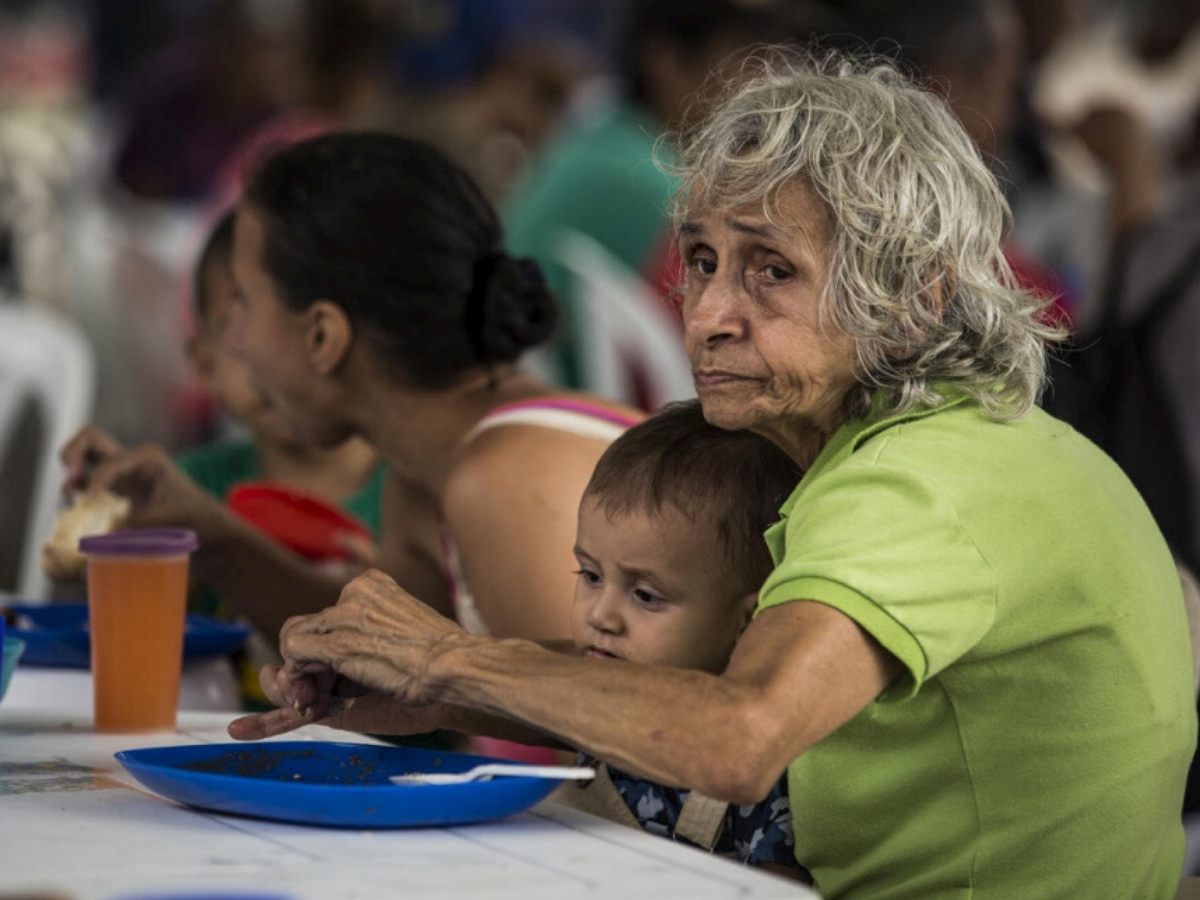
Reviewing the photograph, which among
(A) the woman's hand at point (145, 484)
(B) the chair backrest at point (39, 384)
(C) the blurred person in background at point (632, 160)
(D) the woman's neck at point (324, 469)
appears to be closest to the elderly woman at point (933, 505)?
(A) the woman's hand at point (145, 484)

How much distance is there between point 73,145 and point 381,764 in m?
7.00

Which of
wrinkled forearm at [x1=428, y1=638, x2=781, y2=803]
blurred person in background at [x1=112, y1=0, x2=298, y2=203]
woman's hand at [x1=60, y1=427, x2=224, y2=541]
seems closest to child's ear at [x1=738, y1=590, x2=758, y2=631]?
wrinkled forearm at [x1=428, y1=638, x2=781, y2=803]

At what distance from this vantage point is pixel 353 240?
8.26ft

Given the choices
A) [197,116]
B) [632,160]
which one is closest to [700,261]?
[632,160]

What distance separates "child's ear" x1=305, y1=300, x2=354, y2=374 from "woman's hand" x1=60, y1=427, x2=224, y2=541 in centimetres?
27

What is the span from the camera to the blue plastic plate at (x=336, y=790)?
1.43 metres

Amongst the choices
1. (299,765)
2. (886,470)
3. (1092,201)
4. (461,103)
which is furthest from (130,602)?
(461,103)

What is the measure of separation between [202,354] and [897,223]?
6.50ft

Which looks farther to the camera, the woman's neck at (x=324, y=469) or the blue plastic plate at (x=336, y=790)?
the woman's neck at (x=324, y=469)

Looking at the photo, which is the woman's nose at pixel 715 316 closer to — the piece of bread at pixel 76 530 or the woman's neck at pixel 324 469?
the piece of bread at pixel 76 530

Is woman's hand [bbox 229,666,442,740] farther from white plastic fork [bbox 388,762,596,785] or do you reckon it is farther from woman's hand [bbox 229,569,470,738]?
white plastic fork [bbox 388,762,596,785]

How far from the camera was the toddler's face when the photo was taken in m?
1.86

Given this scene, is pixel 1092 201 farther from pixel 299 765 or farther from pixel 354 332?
pixel 299 765

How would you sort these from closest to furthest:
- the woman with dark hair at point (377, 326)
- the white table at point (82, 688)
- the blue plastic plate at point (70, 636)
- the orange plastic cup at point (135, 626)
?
the orange plastic cup at point (135, 626) < the white table at point (82, 688) < the blue plastic plate at point (70, 636) < the woman with dark hair at point (377, 326)
